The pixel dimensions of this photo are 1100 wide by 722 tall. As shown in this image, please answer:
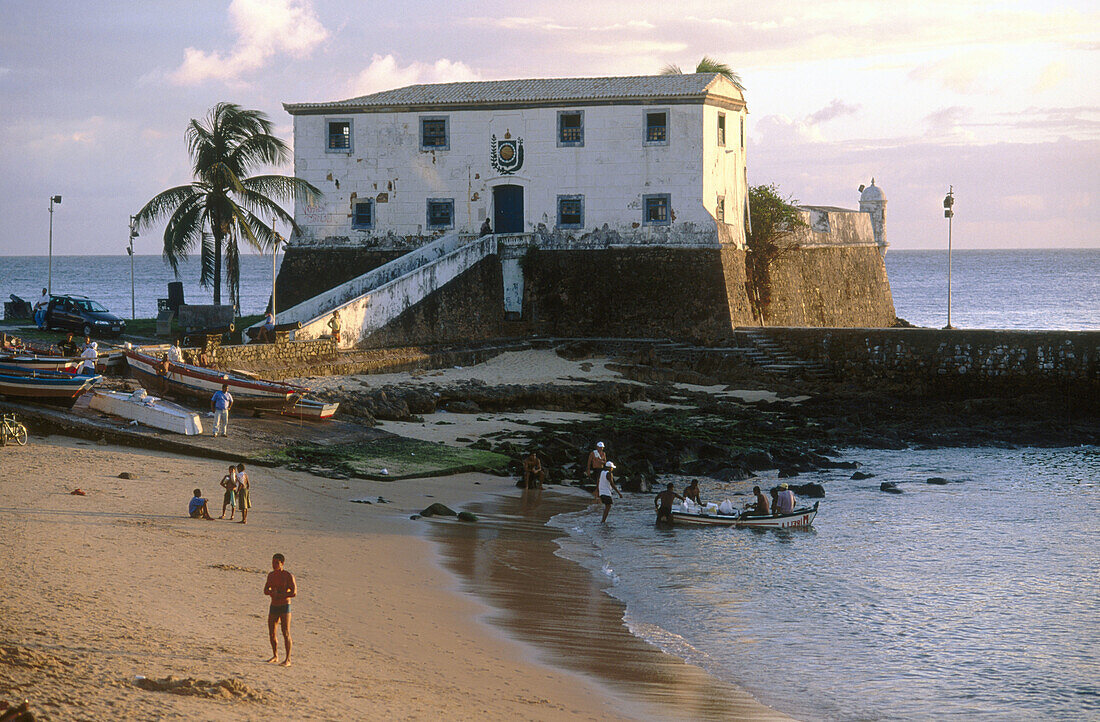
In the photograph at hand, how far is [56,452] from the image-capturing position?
73.2 ft

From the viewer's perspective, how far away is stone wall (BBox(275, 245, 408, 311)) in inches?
1769

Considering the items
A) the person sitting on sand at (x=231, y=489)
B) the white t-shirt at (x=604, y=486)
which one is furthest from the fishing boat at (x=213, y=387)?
the white t-shirt at (x=604, y=486)

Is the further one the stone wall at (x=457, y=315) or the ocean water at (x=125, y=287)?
the ocean water at (x=125, y=287)

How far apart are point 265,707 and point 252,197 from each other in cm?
3235

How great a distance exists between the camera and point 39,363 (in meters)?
25.0

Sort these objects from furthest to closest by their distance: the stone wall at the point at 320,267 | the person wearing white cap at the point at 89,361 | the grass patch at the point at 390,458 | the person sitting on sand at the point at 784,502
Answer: the stone wall at the point at 320,267 → the person wearing white cap at the point at 89,361 → the grass patch at the point at 390,458 → the person sitting on sand at the point at 784,502

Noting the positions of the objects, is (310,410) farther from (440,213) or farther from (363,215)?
(363,215)

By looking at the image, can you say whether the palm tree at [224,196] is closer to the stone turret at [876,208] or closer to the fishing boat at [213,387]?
the fishing boat at [213,387]

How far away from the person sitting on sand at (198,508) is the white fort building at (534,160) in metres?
26.7

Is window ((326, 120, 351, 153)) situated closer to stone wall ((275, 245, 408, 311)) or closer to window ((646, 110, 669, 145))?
stone wall ((275, 245, 408, 311))

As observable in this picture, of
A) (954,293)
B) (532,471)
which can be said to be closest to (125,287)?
(954,293)

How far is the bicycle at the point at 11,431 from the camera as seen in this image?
22.4 meters

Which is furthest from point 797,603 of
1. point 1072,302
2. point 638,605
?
point 1072,302

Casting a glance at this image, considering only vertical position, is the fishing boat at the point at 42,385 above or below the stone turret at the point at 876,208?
below
